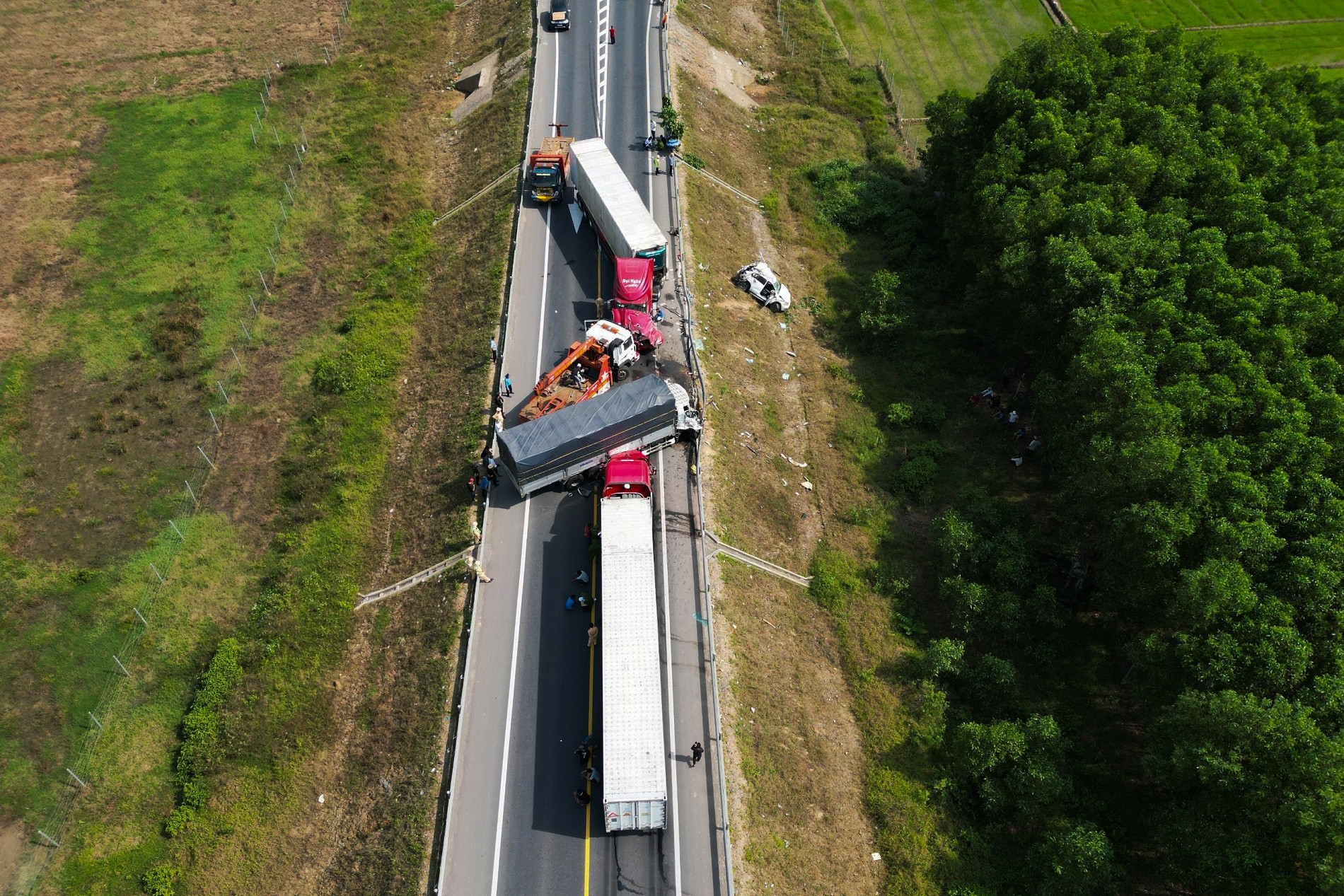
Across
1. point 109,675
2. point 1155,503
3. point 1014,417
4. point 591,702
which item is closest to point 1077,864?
point 1155,503

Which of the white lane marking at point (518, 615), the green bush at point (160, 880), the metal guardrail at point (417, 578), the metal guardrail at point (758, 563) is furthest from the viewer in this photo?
the metal guardrail at point (758, 563)

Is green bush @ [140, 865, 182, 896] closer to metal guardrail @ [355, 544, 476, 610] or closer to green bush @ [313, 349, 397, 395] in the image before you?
metal guardrail @ [355, 544, 476, 610]

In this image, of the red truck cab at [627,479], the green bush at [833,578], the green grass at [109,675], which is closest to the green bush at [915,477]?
the green bush at [833,578]

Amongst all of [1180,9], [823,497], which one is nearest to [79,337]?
Answer: [823,497]

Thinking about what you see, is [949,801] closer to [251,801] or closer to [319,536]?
[251,801]

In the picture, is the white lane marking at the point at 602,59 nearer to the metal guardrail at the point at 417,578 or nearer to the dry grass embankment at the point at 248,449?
the dry grass embankment at the point at 248,449

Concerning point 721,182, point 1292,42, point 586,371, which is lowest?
point 586,371

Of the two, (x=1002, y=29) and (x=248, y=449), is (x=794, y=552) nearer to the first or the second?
(x=248, y=449)
